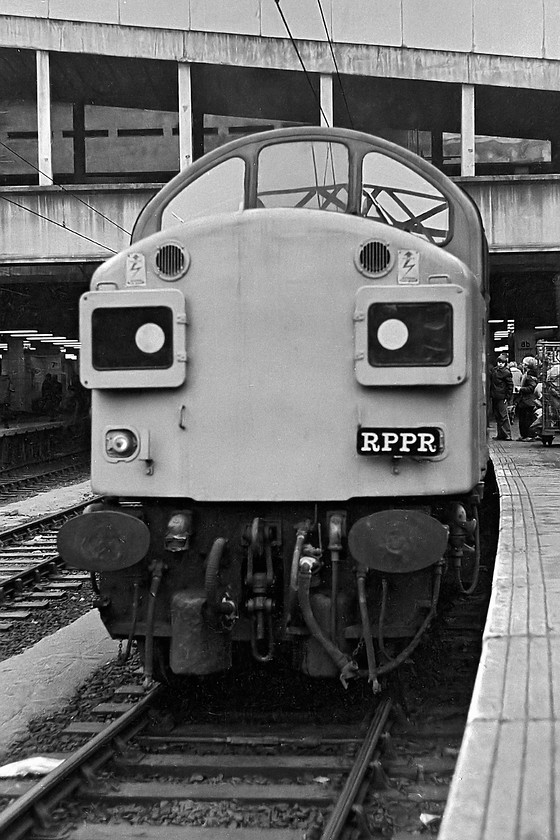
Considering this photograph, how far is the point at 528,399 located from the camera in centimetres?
1716

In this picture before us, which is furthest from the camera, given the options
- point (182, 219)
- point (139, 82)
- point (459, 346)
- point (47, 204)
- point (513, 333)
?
point (513, 333)

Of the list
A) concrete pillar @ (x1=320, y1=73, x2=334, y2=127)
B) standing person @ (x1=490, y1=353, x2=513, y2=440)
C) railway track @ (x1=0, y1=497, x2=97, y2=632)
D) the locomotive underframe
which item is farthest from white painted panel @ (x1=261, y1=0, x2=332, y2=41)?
the locomotive underframe

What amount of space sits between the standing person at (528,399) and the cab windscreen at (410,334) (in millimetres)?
12456

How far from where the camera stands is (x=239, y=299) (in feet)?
16.7

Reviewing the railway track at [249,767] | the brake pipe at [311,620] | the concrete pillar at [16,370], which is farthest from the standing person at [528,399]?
the concrete pillar at [16,370]

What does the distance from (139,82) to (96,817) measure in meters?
20.4

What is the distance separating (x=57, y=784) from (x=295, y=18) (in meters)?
18.6

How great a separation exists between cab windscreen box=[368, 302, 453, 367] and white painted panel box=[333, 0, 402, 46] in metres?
16.8

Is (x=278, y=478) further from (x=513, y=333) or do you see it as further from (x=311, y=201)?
(x=513, y=333)

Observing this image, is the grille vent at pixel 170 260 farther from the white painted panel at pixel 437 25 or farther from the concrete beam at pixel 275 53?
the white painted panel at pixel 437 25

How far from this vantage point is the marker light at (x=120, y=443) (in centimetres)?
513

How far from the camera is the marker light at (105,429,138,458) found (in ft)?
16.8

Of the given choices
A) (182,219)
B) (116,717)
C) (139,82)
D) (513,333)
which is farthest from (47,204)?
(513,333)

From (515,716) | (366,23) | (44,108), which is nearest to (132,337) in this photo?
(515,716)
